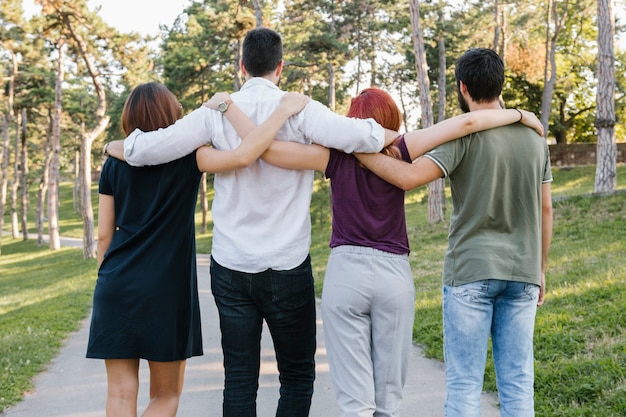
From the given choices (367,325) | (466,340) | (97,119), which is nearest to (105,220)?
(367,325)

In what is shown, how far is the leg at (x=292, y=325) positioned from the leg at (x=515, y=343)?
0.94 m

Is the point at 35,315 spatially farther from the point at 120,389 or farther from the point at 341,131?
the point at 341,131

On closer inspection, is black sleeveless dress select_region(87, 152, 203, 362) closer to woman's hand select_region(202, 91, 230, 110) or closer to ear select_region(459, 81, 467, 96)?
woman's hand select_region(202, 91, 230, 110)

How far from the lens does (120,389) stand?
11.4 ft

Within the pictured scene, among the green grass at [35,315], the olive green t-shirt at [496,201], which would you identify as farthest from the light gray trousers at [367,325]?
the green grass at [35,315]

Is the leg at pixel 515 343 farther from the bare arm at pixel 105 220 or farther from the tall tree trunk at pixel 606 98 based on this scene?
the tall tree trunk at pixel 606 98

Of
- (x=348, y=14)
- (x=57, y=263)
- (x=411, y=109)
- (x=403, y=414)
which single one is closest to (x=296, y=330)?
(x=403, y=414)

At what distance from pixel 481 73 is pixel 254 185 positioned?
3.98 feet

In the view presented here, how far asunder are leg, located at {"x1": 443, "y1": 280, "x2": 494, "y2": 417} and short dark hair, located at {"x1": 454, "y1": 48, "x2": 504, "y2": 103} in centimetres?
91

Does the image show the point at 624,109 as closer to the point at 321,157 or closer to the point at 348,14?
the point at 348,14

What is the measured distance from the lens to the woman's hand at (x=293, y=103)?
3.19 meters

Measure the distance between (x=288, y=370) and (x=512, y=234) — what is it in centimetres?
135

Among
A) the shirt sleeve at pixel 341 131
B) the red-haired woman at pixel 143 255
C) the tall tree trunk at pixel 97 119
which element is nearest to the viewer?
the shirt sleeve at pixel 341 131

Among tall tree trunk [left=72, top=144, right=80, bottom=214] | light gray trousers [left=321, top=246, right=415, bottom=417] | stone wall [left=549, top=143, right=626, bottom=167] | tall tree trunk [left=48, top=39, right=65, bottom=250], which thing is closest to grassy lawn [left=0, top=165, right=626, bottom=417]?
light gray trousers [left=321, top=246, right=415, bottom=417]
